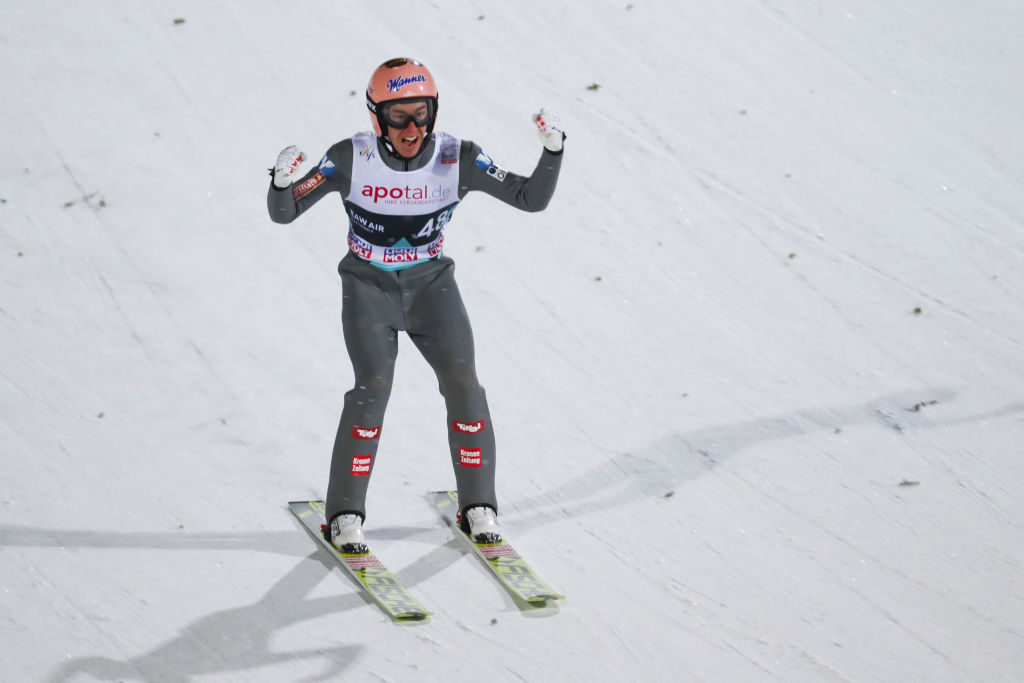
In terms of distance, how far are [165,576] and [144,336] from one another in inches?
80.8

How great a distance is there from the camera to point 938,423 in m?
7.08

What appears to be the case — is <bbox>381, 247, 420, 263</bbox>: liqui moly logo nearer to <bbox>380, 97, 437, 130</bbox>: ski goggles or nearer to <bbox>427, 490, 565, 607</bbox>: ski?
<bbox>380, 97, 437, 130</bbox>: ski goggles

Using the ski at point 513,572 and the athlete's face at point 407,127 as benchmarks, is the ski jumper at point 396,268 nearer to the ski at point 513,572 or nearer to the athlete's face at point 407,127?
the athlete's face at point 407,127

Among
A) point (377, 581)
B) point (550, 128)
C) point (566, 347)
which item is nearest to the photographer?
point (550, 128)

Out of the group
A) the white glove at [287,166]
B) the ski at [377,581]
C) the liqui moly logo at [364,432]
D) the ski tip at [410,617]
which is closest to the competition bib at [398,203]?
the white glove at [287,166]

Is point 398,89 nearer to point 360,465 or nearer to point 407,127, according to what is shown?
point 407,127

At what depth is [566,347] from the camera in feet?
24.8

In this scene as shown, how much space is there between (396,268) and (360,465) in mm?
878

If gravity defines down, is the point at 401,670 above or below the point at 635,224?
below

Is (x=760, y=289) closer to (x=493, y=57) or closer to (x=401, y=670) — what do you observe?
(x=493, y=57)

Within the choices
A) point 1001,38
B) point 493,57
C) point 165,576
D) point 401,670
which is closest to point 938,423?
point 401,670

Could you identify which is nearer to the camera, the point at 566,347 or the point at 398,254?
the point at 398,254

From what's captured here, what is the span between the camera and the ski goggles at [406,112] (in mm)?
5145

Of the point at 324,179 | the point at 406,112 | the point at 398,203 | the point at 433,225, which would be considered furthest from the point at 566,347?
the point at 406,112
